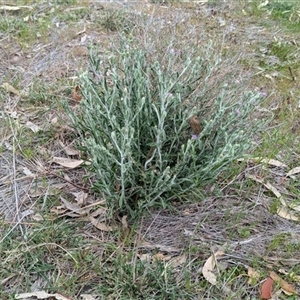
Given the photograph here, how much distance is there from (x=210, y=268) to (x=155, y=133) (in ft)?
1.99

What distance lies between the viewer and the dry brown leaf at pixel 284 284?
177 cm

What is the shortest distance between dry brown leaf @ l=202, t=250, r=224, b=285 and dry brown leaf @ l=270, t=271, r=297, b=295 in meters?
0.23

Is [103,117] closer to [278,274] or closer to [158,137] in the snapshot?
[158,137]

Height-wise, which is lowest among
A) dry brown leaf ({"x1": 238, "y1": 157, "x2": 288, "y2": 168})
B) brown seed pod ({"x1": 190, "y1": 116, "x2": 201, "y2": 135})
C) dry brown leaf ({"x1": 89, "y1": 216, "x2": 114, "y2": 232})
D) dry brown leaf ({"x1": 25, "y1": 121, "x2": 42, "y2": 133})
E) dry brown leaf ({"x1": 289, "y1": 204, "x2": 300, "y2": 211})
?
dry brown leaf ({"x1": 289, "y1": 204, "x2": 300, "y2": 211})

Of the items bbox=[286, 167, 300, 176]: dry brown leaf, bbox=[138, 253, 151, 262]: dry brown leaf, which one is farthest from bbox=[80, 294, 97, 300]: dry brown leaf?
bbox=[286, 167, 300, 176]: dry brown leaf

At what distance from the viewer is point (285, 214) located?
2.09 meters

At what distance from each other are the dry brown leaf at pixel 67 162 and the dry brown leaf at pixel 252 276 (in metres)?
0.97

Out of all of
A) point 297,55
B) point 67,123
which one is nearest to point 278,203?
point 67,123

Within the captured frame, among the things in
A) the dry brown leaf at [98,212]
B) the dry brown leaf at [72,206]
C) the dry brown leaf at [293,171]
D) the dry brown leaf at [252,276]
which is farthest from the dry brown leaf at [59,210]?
the dry brown leaf at [293,171]

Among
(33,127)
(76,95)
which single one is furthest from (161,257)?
(76,95)

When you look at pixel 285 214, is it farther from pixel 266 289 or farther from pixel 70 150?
pixel 70 150

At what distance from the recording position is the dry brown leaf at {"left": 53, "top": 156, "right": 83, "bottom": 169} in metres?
2.23

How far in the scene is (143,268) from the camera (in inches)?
69.4

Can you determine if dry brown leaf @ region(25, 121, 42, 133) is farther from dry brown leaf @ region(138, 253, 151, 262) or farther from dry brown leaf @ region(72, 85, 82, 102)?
dry brown leaf @ region(138, 253, 151, 262)
